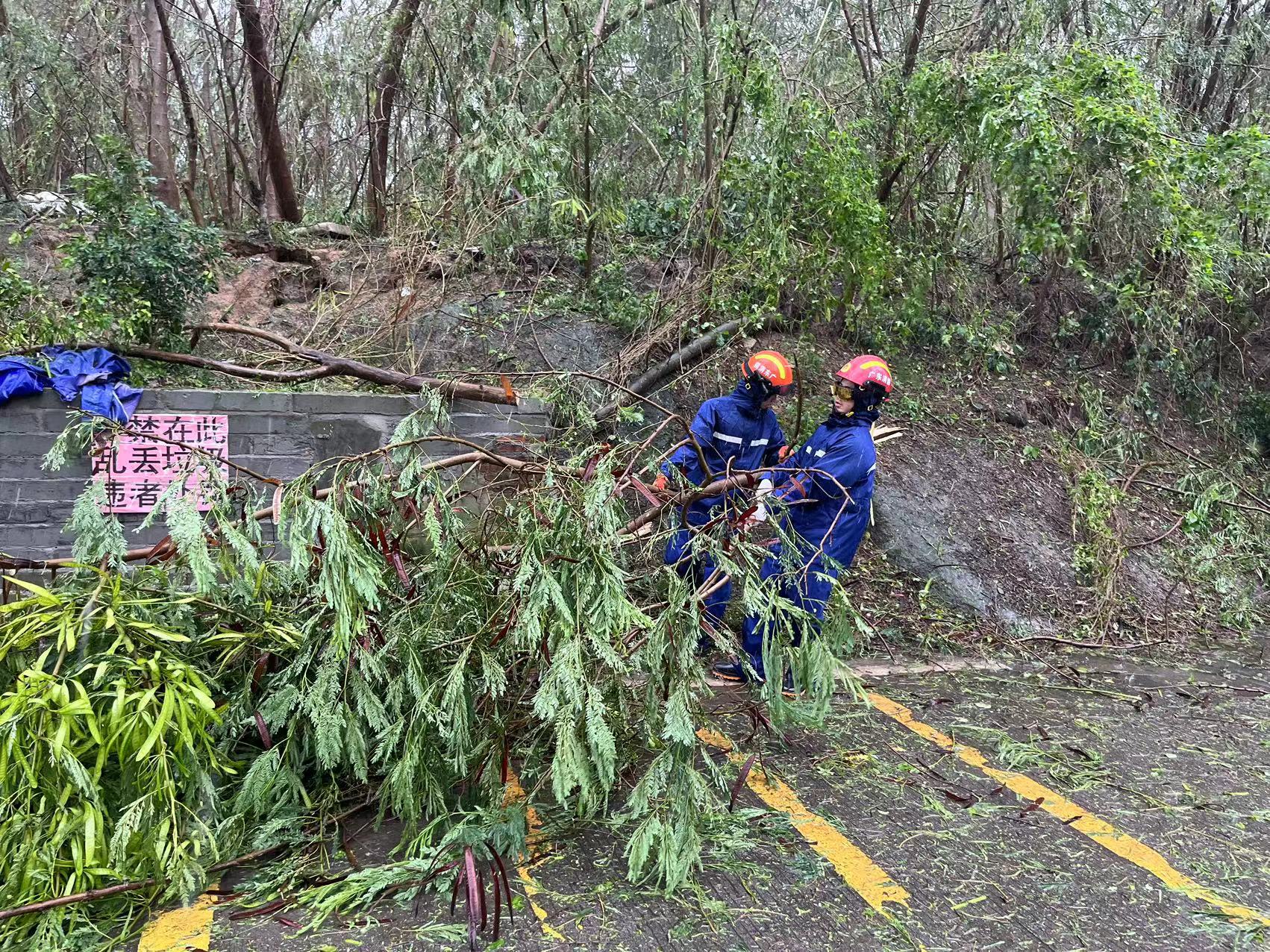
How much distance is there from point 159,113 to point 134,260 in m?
4.41

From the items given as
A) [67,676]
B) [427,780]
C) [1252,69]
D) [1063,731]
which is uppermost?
[1252,69]

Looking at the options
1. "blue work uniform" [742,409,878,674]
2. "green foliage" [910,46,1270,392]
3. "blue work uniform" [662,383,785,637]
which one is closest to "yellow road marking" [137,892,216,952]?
"blue work uniform" [742,409,878,674]

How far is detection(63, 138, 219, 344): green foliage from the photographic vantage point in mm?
5543

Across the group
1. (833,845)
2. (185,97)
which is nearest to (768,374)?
(833,845)

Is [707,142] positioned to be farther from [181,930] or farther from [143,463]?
[181,930]

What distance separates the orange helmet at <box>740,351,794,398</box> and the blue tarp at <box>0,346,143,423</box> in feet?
11.8

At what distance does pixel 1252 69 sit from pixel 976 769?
799 centimetres

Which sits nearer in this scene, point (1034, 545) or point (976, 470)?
point (1034, 545)

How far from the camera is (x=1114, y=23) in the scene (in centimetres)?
805

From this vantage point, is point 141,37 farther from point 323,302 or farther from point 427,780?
point 427,780

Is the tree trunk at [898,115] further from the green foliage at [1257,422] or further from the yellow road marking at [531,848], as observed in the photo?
the yellow road marking at [531,848]

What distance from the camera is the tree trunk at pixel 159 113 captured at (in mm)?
8742

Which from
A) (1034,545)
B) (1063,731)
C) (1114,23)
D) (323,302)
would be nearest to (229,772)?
(1063,731)

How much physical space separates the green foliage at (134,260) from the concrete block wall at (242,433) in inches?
24.4
